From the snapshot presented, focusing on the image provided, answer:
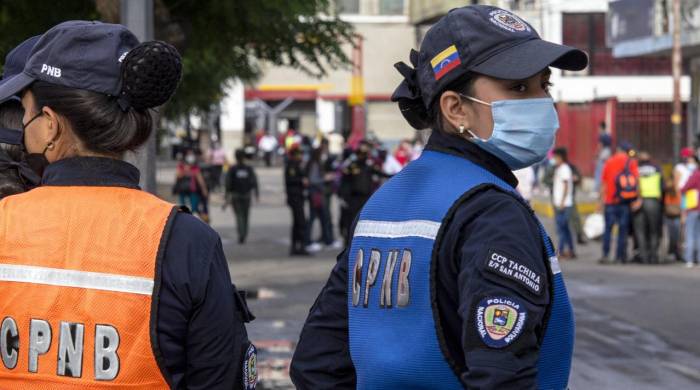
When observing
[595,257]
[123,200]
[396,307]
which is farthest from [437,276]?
[595,257]

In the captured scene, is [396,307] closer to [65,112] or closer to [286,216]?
[65,112]

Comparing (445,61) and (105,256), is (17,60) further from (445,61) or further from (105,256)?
(445,61)

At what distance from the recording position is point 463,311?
2.71 meters

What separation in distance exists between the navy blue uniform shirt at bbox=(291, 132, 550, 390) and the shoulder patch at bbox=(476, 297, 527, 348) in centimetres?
1

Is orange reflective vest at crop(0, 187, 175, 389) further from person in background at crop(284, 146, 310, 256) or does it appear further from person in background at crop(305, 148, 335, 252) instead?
person in background at crop(305, 148, 335, 252)

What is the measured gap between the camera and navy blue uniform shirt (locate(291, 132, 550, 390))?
8.73 ft

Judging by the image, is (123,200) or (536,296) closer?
(536,296)

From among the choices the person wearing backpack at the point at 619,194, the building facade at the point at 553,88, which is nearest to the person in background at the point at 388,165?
the building facade at the point at 553,88

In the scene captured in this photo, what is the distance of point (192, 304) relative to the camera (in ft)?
9.49

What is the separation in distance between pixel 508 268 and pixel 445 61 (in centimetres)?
54

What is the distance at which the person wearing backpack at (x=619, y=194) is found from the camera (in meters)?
20.5

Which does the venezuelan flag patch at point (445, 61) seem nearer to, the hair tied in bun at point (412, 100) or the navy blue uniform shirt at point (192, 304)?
the hair tied in bun at point (412, 100)

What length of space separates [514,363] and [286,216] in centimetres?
2974

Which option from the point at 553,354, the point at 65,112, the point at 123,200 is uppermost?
the point at 65,112
